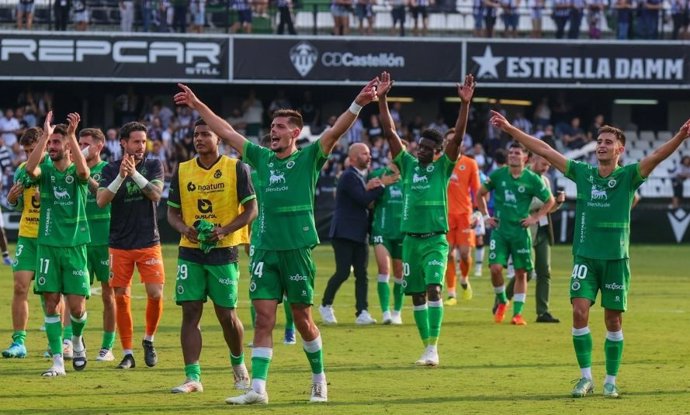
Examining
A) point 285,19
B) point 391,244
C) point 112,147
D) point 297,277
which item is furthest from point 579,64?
point 297,277

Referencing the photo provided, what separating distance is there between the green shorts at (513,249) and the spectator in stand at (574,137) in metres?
23.6

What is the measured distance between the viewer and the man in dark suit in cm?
1889

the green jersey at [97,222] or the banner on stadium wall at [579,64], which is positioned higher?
the banner on stadium wall at [579,64]

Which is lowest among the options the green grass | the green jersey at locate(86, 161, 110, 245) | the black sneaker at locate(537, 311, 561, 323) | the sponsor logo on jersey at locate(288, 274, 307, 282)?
the black sneaker at locate(537, 311, 561, 323)

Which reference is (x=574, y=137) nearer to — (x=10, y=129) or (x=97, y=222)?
(x=10, y=129)

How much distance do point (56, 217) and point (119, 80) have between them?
26.8m

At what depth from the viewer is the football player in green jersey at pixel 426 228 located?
1512 centimetres

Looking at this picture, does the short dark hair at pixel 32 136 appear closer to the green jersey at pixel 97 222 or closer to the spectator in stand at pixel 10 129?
the green jersey at pixel 97 222

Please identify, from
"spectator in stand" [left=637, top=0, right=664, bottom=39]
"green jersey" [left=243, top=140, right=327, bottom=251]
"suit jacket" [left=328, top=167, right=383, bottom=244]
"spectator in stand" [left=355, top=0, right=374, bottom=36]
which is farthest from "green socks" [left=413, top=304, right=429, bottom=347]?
"spectator in stand" [left=637, top=0, right=664, bottom=39]

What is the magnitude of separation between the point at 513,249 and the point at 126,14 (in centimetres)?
2288

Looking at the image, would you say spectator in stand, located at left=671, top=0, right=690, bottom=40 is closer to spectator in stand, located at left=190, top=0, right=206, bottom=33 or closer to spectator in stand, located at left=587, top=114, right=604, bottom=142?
spectator in stand, located at left=587, top=114, right=604, bottom=142

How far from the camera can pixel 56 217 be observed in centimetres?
1369

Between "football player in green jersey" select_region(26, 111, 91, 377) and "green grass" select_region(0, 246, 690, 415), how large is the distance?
0.63 meters

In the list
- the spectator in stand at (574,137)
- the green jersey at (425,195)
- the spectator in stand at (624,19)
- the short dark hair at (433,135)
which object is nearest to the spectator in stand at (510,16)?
the spectator in stand at (624,19)
